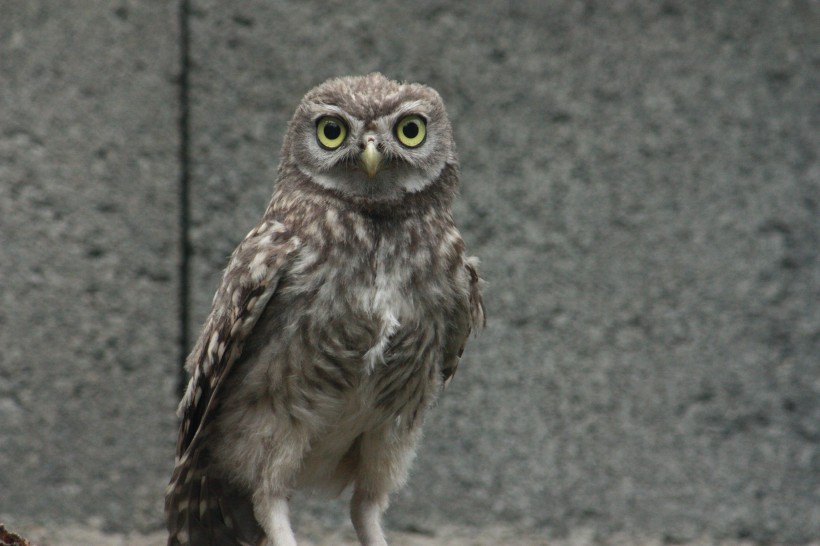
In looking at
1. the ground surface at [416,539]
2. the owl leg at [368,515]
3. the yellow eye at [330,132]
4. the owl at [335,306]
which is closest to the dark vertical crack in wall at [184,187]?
the ground surface at [416,539]

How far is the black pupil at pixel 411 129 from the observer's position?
3.26 metres

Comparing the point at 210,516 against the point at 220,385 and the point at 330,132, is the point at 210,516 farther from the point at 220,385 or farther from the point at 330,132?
the point at 330,132

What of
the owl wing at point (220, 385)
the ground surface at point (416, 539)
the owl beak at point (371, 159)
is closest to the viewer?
the owl beak at point (371, 159)

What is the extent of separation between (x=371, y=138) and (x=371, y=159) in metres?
0.07

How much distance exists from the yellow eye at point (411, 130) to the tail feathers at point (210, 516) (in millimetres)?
1196

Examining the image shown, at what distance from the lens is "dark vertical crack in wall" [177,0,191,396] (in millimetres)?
4457

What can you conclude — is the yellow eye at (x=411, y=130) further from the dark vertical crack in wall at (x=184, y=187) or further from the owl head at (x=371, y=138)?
the dark vertical crack in wall at (x=184, y=187)

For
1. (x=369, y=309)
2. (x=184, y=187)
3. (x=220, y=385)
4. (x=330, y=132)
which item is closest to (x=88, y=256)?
(x=184, y=187)

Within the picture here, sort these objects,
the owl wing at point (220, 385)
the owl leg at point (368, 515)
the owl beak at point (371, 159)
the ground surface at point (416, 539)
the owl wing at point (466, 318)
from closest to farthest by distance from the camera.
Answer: the owl beak at point (371, 159) → the owl wing at point (220, 385) → the owl wing at point (466, 318) → the owl leg at point (368, 515) → the ground surface at point (416, 539)

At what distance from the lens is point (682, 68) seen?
4648mm

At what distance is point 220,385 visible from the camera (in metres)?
3.35

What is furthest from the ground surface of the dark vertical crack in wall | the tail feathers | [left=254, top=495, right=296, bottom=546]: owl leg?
[left=254, top=495, right=296, bottom=546]: owl leg

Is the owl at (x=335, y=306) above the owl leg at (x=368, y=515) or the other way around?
above

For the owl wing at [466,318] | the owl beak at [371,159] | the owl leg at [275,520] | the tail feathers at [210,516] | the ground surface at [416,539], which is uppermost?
the owl beak at [371,159]
